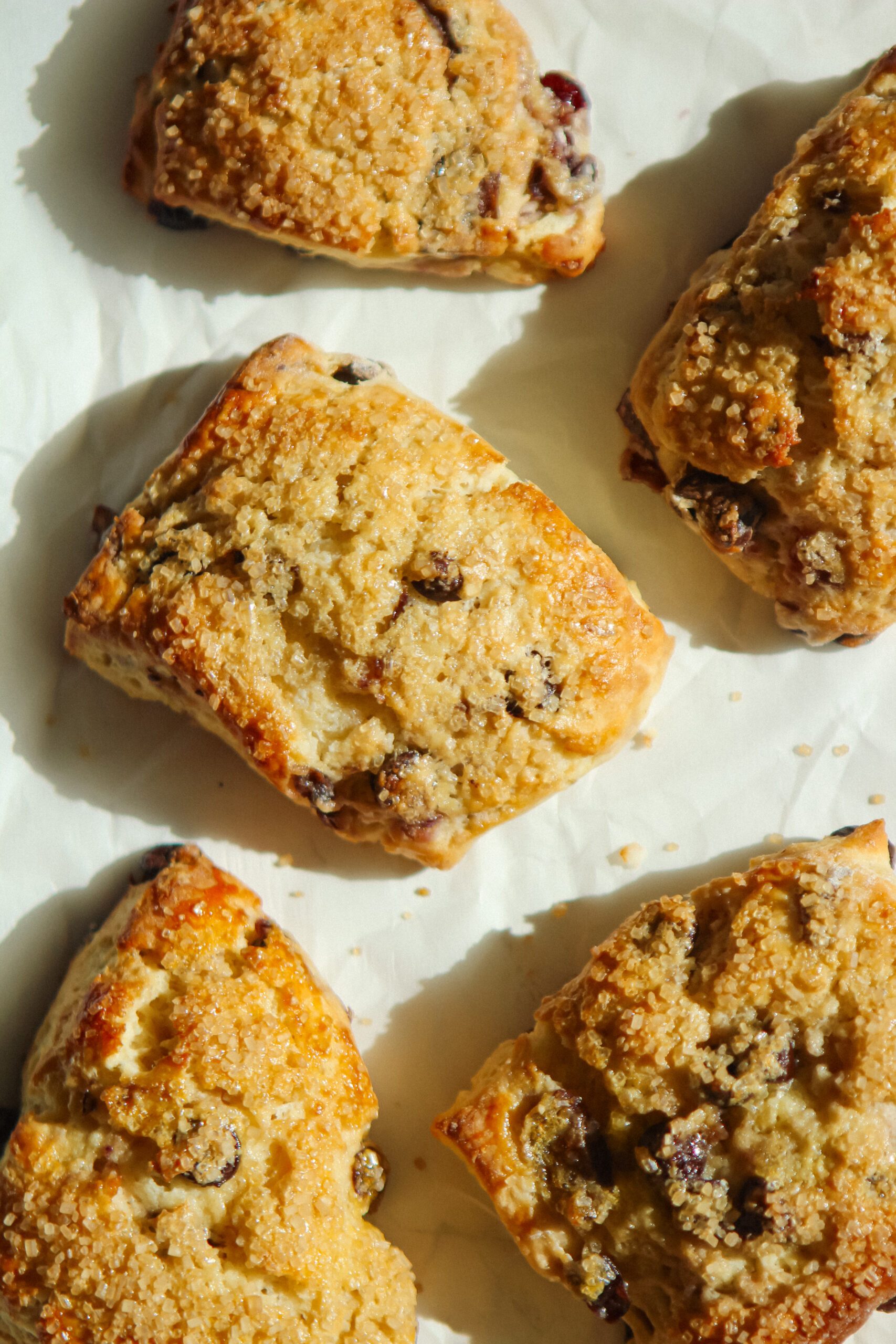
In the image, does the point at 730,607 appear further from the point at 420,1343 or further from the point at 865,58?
the point at 420,1343

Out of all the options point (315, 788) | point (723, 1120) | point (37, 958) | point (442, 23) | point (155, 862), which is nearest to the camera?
point (723, 1120)

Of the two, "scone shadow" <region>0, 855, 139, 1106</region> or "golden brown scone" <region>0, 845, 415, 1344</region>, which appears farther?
"scone shadow" <region>0, 855, 139, 1106</region>

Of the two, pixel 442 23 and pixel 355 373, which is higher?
pixel 442 23

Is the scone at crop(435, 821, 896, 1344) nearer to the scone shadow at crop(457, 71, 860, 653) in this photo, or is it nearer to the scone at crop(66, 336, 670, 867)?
the scone at crop(66, 336, 670, 867)

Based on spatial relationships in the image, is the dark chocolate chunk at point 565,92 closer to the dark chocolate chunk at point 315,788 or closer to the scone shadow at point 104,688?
the scone shadow at point 104,688

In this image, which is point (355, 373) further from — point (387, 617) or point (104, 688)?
point (104, 688)

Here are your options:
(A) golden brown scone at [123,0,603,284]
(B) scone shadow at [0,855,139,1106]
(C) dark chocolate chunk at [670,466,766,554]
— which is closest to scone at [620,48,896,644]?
(C) dark chocolate chunk at [670,466,766,554]

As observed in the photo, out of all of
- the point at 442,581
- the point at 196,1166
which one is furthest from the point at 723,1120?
the point at 442,581

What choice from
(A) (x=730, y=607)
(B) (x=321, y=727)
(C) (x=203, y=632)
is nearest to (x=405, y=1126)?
(B) (x=321, y=727)
